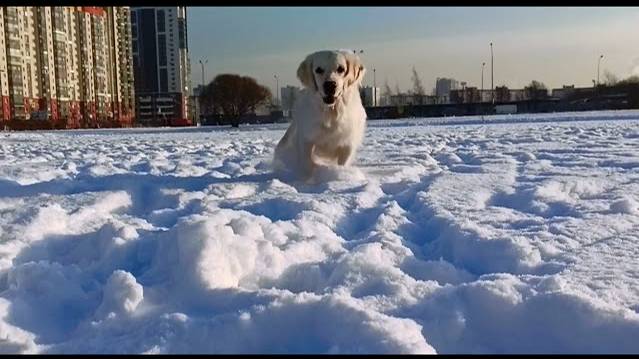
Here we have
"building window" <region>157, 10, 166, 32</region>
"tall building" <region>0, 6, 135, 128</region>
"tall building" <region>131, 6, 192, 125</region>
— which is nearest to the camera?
"tall building" <region>0, 6, 135, 128</region>

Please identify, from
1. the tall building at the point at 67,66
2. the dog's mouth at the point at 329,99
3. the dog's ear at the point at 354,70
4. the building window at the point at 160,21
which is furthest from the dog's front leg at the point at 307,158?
the building window at the point at 160,21

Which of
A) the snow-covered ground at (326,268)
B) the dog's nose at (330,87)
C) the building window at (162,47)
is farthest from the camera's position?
the building window at (162,47)

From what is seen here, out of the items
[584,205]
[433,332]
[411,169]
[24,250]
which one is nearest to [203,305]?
[433,332]

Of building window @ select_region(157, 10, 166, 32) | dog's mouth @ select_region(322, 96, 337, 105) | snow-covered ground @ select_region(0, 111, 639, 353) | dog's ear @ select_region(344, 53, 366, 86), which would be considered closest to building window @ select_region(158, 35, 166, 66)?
building window @ select_region(157, 10, 166, 32)

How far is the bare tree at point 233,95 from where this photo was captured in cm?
4625

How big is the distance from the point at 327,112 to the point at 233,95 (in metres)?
42.5

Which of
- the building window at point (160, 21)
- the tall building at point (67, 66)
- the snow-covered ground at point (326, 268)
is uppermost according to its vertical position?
the building window at point (160, 21)

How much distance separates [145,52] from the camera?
89.3m

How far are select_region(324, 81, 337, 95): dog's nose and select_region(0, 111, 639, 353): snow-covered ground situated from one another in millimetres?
887

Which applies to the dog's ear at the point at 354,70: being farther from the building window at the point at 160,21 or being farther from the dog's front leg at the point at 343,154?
the building window at the point at 160,21

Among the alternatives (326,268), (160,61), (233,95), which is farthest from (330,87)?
(160,61)

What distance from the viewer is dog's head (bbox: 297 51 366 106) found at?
469 centimetres

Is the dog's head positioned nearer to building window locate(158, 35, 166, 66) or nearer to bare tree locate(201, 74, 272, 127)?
bare tree locate(201, 74, 272, 127)

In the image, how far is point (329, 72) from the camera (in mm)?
4719
